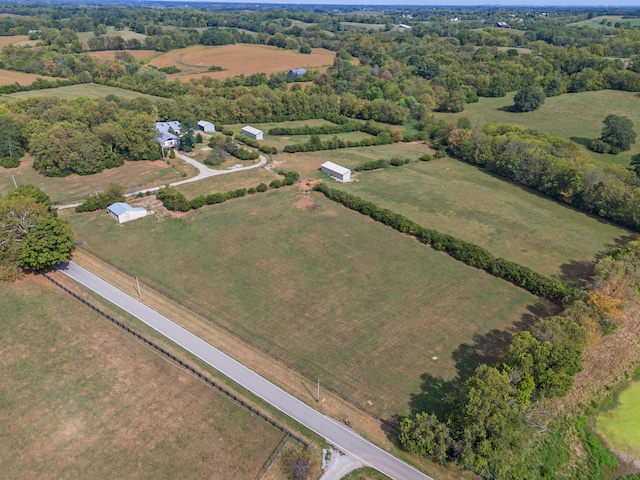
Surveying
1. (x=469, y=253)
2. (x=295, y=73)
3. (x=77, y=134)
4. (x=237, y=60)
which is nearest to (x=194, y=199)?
(x=77, y=134)

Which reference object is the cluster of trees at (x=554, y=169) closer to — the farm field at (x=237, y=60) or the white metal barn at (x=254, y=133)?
the white metal barn at (x=254, y=133)

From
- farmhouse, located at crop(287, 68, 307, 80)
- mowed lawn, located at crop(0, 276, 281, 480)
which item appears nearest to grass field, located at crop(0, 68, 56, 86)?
farmhouse, located at crop(287, 68, 307, 80)

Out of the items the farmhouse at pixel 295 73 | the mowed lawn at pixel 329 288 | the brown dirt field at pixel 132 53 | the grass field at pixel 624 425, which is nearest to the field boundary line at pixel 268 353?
the mowed lawn at pixel 329 288

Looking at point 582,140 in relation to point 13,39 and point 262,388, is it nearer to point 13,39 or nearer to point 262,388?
point 262,388

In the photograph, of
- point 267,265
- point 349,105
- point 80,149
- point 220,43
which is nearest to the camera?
point 267,265

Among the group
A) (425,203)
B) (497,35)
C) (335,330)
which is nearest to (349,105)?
(425,203)

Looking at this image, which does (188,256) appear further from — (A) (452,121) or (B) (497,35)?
(B) (497,35)
